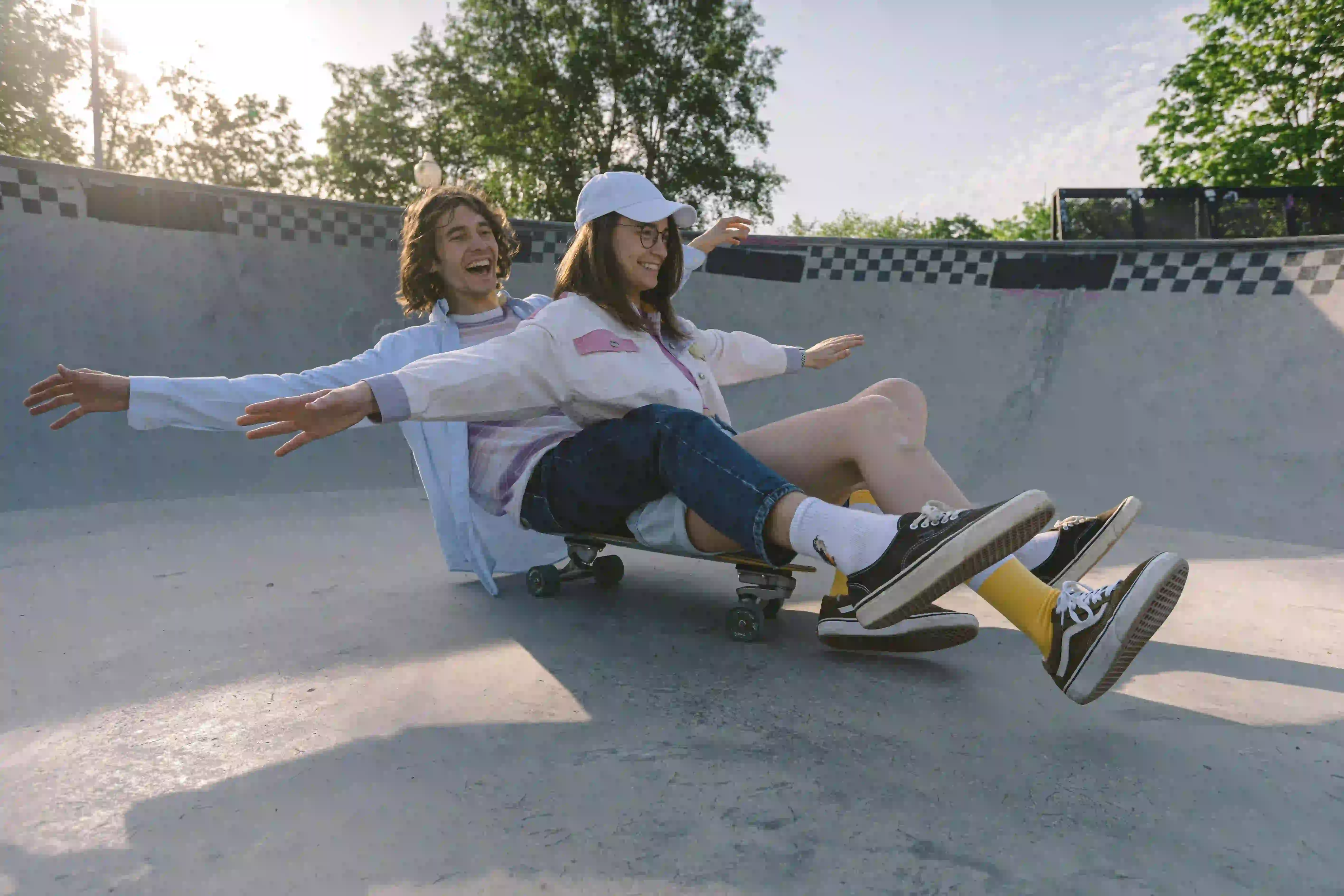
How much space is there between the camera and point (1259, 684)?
1.82 m

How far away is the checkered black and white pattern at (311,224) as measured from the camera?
580 cm

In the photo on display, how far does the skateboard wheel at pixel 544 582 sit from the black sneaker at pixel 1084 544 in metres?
1.40

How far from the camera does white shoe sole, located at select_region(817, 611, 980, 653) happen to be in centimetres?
187

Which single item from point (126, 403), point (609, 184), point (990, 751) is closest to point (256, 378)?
point (126, 403)

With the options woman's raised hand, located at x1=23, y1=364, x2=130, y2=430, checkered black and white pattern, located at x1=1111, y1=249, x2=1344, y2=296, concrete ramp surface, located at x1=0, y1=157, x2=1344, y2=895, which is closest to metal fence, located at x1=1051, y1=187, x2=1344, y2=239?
checkered black and white pattern, located at x1=1111, y1=249, x2=1344, y2=296

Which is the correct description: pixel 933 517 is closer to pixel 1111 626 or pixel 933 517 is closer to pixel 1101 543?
pixel 1111 626

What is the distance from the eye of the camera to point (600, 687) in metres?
1.78

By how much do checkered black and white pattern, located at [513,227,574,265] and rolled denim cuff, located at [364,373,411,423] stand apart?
16.8 ft

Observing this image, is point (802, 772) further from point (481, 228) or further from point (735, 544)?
point (481, 228)

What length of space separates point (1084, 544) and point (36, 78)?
2542 centimetres

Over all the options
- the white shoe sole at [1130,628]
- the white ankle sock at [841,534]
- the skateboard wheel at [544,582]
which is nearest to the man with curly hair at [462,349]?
the skateboard wheel at [544,582]

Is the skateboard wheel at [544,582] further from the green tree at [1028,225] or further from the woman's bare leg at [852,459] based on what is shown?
the green tree at [1028,225]

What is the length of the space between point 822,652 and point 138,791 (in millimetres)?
1449

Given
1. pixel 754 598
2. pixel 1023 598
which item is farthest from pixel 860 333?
pixel 1023 598
